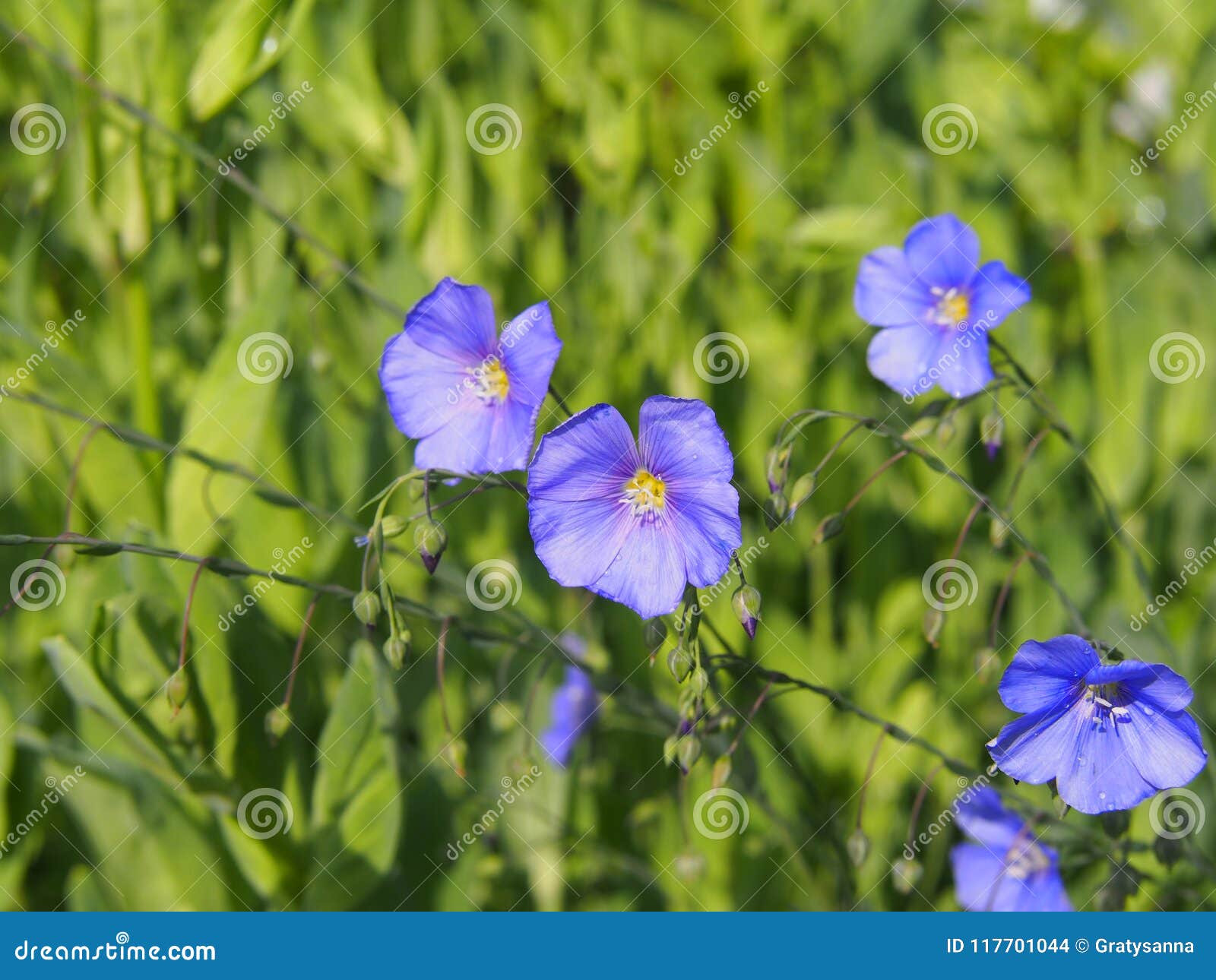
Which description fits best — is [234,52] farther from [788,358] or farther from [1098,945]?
[1098,945]

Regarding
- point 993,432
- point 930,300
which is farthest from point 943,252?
point 993,432

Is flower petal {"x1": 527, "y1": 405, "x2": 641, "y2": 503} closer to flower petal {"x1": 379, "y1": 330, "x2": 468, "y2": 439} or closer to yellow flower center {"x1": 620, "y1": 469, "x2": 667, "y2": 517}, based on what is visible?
yellow flower center {"x1": 620, "y1": 469, "x2": 667, "y2": 517}

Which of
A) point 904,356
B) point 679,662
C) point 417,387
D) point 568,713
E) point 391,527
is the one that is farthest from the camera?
point 568,713

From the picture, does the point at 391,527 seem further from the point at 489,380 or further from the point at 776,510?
the point at 776,510

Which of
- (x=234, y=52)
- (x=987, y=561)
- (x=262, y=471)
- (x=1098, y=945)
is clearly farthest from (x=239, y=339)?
(x=1098, y=945)

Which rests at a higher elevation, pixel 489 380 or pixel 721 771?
pixel 489 380
